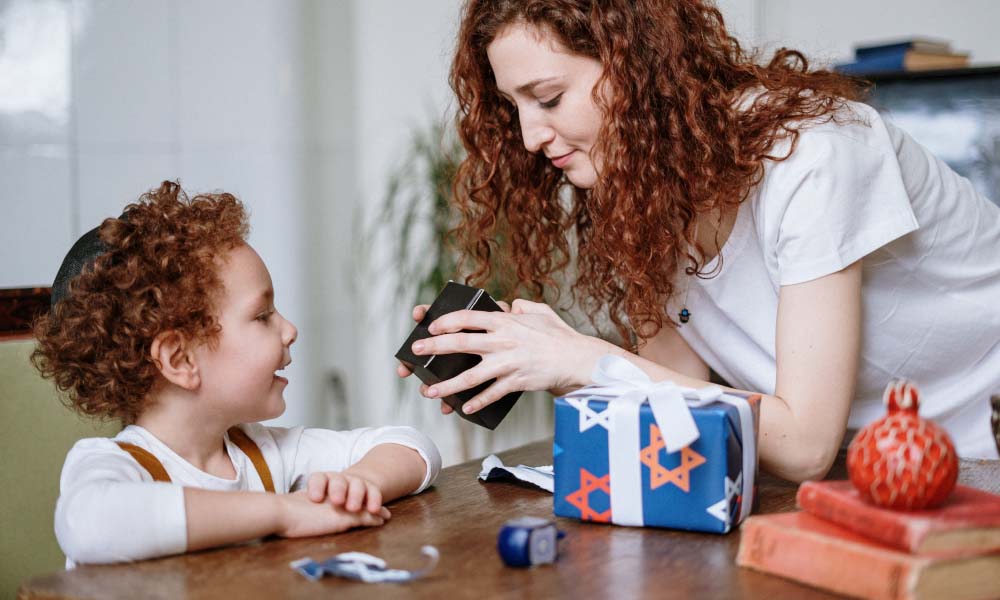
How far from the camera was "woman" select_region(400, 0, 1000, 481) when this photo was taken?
4.47ft

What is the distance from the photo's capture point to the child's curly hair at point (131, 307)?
1277 millimetres

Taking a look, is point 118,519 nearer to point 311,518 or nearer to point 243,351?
point 311,518

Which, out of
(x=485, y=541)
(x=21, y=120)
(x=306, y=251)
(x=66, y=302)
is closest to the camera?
(x=485, y=541)

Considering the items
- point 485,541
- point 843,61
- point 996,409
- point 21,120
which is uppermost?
point 843,61

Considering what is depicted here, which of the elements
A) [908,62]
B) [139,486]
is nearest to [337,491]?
[139,486]

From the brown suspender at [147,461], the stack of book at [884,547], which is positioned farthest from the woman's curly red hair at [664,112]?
the brown suspender at [147,461]

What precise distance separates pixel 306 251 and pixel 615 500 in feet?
9.04

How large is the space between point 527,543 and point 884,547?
12.7 inches

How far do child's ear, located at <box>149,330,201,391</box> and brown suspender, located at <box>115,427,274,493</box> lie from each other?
0.34 ft

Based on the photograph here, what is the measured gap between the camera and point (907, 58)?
115 inches

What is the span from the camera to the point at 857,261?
54.9 inches

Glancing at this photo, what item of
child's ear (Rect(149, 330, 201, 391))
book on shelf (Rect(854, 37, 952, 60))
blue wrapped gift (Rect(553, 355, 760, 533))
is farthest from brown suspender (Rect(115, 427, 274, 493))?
book on shelf (Rect(854, 37, 952, 60))

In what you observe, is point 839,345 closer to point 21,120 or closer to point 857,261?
point 857,261

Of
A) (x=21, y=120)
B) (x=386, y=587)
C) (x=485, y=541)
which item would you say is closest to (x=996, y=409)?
(x=485, y=541)
